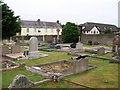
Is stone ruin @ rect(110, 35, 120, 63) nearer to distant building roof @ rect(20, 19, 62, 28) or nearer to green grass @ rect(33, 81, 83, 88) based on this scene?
green grass @ rect(33, 81, 83, 88)

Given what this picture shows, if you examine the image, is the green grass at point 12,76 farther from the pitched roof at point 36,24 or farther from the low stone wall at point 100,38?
the pitched roof at point 36,24

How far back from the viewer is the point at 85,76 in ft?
38.3

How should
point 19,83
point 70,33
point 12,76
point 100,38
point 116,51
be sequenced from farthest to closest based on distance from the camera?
point 100,38 < point 70,33 < point 116,51 < point 12,76 < point 19,83

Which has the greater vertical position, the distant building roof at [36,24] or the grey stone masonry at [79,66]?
the distant building roof at [36,24]

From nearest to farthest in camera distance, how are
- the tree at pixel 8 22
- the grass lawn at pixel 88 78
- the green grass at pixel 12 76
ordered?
the grass lawn at pixel 88 78 → the green grass at pixel 12 76 → the tree at pixel 8 22

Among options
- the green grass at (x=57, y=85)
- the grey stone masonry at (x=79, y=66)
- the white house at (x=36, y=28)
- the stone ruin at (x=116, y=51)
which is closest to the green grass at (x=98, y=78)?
the grey stone masonry at (x=79, y=66)

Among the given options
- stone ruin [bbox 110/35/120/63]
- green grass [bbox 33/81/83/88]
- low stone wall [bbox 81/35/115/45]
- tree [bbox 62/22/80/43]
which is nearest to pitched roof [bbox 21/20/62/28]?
low stone wall [bbox 81/35/115/45]

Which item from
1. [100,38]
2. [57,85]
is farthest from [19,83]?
[100,38]

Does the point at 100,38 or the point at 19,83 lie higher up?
the point at 100,38

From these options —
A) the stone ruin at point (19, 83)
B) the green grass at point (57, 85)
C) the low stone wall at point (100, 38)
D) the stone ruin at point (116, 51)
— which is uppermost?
the low stone wall at point (100, 38)

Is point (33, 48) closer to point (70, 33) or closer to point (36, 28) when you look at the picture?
point (70, 33)

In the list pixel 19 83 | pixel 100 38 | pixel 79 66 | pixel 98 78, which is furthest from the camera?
pixel 100 38

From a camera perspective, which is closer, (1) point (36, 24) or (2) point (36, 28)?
(2) point (36, 28)

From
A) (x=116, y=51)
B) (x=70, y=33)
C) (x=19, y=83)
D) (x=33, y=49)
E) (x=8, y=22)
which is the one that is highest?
(x=8, y=22)
